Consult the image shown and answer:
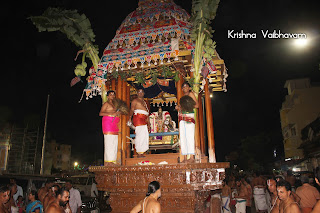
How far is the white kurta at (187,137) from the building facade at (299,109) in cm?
3854

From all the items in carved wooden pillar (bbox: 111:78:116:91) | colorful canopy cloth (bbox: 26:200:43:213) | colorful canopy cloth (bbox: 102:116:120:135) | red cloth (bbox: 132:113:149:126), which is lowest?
colorful canopy cloth (bbox: 26:200:43:213)

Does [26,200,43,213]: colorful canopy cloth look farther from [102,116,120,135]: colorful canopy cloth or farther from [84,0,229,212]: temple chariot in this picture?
[102,116,120,135]: colorful canopy cloth

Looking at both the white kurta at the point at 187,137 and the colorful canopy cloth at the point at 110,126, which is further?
the colorful canopy cloth at the point at 110,126

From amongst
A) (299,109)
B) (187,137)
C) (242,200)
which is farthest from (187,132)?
(299,109)

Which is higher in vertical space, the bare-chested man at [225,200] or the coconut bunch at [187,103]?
the coconut bunch at [187,103]

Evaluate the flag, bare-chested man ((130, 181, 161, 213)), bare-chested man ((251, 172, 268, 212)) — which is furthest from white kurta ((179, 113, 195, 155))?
bare-chested man ((251, 172, 268, 212))

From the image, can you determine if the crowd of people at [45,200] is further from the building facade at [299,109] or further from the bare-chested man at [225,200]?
the building facade at [299,109]

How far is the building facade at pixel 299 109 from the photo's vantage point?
129 feet

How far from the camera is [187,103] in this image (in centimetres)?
684

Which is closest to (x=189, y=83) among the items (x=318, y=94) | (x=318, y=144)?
(x=318, y=144)

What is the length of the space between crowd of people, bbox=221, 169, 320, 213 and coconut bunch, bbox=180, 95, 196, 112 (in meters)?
2.78

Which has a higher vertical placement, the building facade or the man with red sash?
the building facade

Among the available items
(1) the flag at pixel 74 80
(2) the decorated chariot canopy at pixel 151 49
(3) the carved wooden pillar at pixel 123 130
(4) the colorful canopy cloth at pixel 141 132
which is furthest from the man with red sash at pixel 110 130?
(1) the flag at pixel 74 80

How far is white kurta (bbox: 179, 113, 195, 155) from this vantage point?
6.85 m
